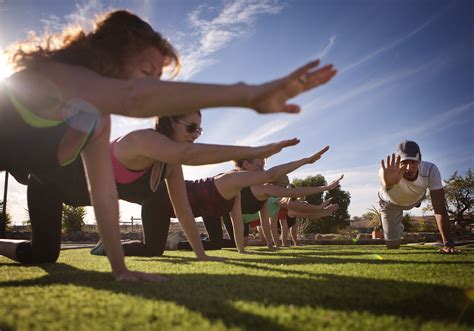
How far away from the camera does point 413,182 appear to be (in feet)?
21.5

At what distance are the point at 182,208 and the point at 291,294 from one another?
2.41 meters

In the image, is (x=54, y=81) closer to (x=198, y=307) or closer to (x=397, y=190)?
(x=198, y=307)

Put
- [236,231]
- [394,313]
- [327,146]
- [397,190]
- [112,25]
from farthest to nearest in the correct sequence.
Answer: [397,190] → [236,231] → [327,146] → [112,25] → [394,313]

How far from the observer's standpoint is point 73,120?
77.1 inches

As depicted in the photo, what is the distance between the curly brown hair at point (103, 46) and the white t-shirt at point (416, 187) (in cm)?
589


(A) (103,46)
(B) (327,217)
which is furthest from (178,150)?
(B) (327,217)

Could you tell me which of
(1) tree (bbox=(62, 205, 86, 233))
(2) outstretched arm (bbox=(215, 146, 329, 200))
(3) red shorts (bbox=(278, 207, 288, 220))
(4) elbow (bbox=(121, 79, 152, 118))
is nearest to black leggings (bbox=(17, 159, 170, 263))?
(2) outstretched arm (bbox=(215, 146, 329, 200))

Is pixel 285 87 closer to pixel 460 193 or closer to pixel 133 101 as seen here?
pixel 133 101

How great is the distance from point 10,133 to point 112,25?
1001 mm

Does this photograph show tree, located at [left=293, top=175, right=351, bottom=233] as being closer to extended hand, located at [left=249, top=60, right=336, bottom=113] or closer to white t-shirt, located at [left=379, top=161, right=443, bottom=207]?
white t-shirt, located at [left=379, top=161, right=443, bottom=207]

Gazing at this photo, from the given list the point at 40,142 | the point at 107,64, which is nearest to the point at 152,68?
the point at 107,64

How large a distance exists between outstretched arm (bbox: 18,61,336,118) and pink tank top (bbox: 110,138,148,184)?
241cm

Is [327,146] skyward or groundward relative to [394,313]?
skyward

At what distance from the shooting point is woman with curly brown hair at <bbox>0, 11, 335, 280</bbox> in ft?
4.88
